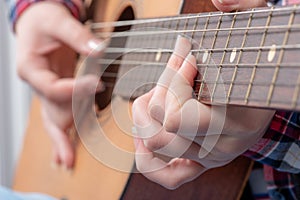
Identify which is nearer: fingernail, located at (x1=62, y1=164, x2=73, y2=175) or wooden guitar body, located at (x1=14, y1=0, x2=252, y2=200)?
wooden guitar body, located at (x1=14, y1=0, x2=252, y2=200)

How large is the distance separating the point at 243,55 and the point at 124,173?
0.85 ft

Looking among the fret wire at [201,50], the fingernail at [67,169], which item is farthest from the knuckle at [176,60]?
the fingernail at [67,169]

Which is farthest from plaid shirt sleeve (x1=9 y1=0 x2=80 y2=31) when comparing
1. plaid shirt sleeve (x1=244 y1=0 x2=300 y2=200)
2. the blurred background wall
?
the blurred background wall

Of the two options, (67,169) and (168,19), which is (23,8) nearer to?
(67,169)

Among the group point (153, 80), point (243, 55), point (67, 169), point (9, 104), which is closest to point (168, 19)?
point (153, 80)

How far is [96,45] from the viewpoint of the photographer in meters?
0.85

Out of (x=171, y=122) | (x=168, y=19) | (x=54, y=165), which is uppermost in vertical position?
(x=168, y=19)

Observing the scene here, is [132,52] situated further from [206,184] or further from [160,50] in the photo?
[206,184]

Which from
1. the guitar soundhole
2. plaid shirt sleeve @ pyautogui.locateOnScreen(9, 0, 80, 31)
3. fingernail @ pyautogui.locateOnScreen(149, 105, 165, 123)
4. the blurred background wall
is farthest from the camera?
the blurred background wall

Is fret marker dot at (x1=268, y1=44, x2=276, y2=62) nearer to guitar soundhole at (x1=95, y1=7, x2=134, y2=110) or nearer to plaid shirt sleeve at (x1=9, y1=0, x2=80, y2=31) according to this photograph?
guitar soundhole at (x1=95, y1=7, x2=134, y2=110)

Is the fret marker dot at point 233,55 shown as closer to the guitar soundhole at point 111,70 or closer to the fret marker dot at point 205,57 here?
the fret marker dot at point 205,57

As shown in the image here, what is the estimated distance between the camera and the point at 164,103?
0.52m

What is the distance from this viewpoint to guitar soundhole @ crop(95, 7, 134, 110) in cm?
79

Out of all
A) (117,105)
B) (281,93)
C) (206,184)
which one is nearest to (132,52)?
(117,105)
